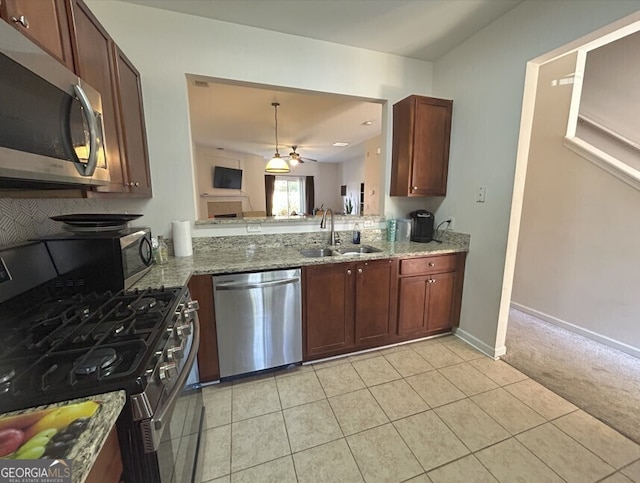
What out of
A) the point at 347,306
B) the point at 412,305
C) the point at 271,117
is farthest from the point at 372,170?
the point at 347,306

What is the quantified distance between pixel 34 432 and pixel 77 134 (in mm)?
965

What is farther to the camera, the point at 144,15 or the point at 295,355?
the point at 295,355

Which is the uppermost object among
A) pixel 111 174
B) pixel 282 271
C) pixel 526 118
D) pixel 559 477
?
pixel 526 118

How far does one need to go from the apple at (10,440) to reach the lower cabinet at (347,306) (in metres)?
1.60

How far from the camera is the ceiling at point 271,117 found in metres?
3.14

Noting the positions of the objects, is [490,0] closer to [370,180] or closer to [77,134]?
[77,134]

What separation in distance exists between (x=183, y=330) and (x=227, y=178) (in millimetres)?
6317

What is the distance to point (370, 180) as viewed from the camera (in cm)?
545

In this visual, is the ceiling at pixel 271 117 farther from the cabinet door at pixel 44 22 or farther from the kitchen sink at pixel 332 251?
the kitchen sink at pixel 332 251

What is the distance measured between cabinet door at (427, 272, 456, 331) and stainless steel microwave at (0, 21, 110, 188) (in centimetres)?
247

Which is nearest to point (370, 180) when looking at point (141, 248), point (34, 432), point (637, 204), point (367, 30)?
point (367, 30)

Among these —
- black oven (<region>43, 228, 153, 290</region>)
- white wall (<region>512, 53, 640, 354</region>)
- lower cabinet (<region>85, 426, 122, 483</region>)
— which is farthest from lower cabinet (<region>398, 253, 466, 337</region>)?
lower cabinet (<region>85, 426, 122, 483</region>)

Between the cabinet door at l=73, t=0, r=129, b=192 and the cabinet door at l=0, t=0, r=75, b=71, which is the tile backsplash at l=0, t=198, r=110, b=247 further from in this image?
the cabinet door at l=0, t=0, r=75, b=71

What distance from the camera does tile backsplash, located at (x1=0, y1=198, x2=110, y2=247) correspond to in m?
1.21
